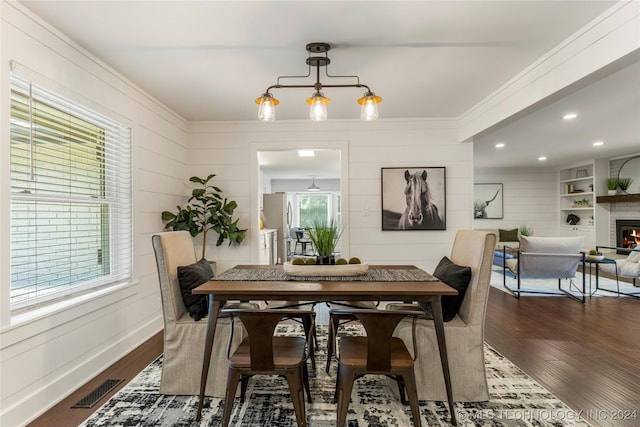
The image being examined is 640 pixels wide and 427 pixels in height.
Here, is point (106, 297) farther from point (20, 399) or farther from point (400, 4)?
point (400, 4)

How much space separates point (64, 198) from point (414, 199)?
144 inches

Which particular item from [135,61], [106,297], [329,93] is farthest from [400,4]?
[106,297]

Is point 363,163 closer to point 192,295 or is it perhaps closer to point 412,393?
point 192,295

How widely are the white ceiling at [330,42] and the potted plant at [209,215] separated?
107 cm

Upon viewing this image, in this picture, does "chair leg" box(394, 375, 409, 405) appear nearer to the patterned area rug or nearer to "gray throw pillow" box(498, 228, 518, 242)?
the patterned area rug

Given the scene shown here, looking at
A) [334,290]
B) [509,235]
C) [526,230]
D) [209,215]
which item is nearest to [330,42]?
[334,290]

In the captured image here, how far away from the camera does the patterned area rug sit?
76.8 inches

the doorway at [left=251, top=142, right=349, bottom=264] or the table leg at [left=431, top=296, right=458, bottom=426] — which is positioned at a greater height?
the doorway at [left=251, top=142, right=349, bottom=264]

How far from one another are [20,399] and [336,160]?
636cm

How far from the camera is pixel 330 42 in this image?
2387mm

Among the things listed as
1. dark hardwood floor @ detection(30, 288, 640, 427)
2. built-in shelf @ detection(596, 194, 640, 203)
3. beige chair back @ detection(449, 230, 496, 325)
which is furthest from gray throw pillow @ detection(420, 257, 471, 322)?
built-in shelf @ detection(596, 194, 640, 203)

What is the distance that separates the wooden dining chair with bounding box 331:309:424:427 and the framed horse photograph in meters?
2.68

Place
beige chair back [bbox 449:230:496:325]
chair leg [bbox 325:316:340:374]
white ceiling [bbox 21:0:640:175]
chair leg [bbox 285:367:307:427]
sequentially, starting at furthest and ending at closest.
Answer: chair leg [bbox 325:316:340:374] < beige chair back [bbox 449:230:496:325] < white ceiling [bbox 21:0:640:175] < chair leg [bbox 285:367:307:427]

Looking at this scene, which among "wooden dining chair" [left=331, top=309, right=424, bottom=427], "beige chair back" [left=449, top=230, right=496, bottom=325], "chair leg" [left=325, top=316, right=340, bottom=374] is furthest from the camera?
"chair leg" [left=325, top=316, right=340, bottom=374]
